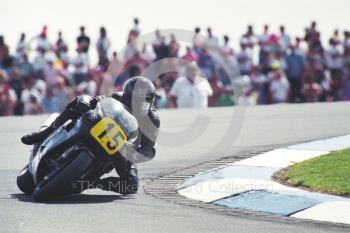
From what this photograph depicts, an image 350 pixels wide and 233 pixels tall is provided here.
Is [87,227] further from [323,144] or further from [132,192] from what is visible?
[323,144]

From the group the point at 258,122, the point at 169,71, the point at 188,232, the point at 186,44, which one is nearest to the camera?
the point at 188,232

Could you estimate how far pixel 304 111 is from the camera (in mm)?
20891

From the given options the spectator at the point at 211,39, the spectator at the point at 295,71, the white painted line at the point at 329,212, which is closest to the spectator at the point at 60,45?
the spectator at the point at 211,39

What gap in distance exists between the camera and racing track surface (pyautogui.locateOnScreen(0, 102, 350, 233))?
346 inches

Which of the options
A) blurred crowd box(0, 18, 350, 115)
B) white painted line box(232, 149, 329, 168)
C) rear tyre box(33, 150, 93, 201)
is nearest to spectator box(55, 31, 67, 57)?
blurred crowd box(0, 18, 350, 115)

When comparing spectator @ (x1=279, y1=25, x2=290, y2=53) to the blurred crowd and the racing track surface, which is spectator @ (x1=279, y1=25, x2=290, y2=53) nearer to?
the blurred crowd

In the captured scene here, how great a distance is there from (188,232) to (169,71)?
15.8 meters

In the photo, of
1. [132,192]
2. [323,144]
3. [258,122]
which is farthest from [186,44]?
[132,192]

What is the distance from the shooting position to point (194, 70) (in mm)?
22422

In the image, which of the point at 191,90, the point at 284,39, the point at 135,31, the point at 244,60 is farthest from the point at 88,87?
the point at 284,39

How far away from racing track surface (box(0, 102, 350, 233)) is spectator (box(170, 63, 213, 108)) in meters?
0.79

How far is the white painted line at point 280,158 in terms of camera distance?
12.5 m

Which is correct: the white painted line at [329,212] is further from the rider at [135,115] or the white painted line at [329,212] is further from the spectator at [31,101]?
the spectator at [31,101]

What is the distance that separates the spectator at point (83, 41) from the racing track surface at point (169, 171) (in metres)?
5.34
